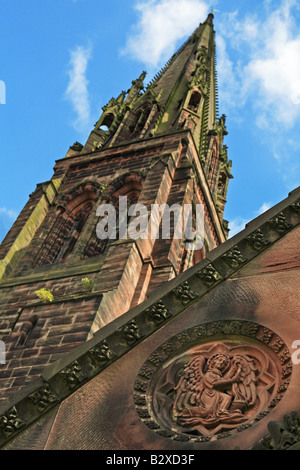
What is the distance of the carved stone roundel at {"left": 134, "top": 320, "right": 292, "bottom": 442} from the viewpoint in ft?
24.3

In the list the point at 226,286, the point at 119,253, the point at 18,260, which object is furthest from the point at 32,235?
the point at 226,286

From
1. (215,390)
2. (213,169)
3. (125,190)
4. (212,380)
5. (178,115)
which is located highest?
(213,169)

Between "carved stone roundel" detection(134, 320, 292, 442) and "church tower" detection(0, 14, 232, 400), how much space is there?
633 centimetres

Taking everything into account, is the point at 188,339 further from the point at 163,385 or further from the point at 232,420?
the point at 232,420

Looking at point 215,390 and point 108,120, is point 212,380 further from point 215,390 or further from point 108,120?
point 108,120

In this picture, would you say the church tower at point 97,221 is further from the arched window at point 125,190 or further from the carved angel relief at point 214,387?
the carved angel relief at point 214,387

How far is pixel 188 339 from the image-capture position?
28.3ft

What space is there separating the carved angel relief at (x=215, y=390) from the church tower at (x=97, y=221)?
6686 millimetres

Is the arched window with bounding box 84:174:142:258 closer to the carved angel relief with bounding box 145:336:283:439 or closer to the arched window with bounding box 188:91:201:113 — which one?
the arched window with bounding box 188:91:201:113

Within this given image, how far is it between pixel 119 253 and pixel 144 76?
17920mm

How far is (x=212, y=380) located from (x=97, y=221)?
Answer: 48.4 feet

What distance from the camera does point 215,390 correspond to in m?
7.84

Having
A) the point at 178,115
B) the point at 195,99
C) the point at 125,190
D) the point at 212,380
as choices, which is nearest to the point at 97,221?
the point at 125,190

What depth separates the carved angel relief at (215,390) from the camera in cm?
748
